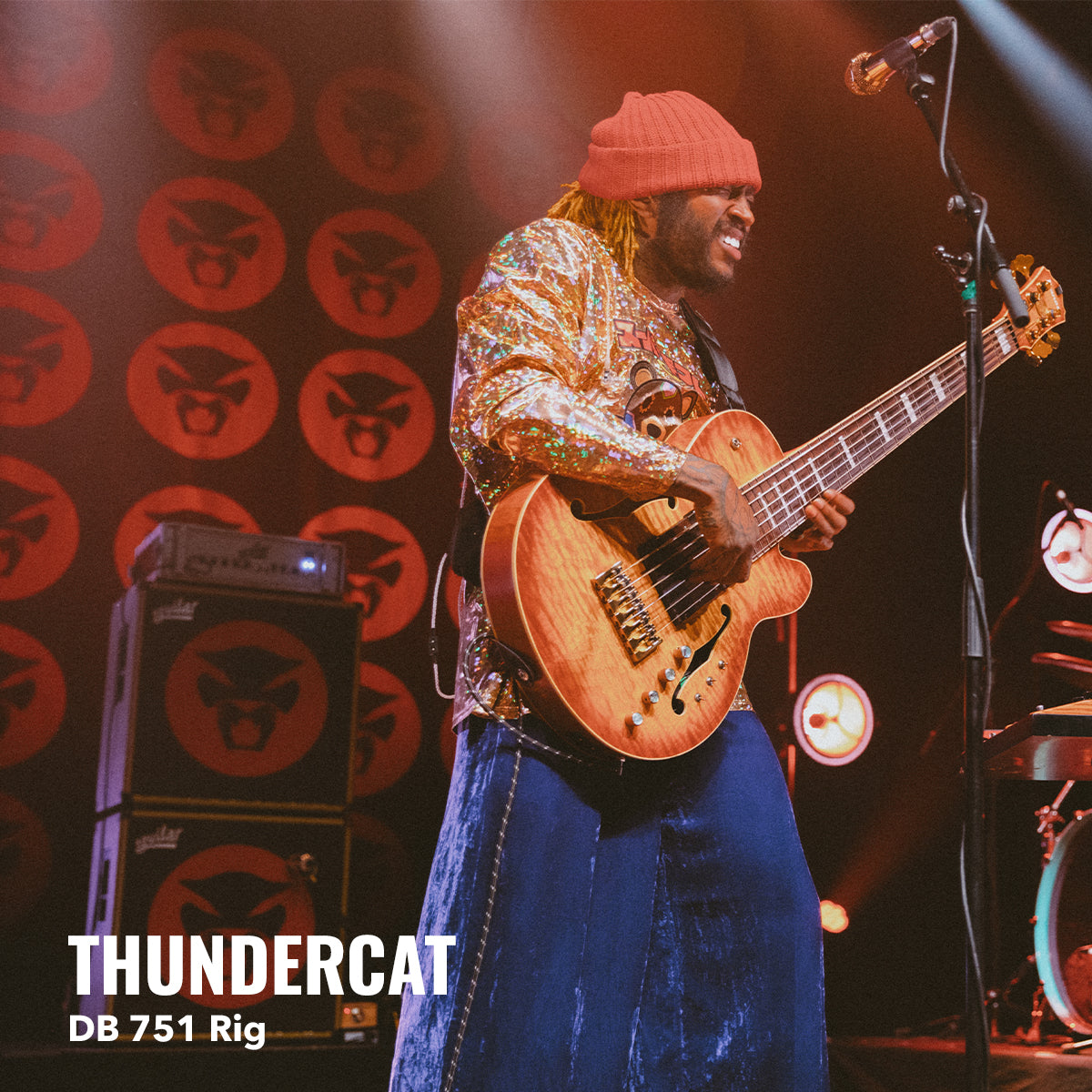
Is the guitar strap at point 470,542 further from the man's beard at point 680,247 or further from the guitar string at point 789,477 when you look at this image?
the man's beard at point 680,247

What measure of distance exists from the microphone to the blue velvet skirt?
1.23m

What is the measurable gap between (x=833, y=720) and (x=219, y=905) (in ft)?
7.94

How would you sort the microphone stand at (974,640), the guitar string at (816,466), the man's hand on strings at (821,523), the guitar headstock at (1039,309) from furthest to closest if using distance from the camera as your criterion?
the guitar headstock at (1039,309) < the man's hand on strings at (821,523) < the guitar string at (816,466) < the microphone stand at (974,640)

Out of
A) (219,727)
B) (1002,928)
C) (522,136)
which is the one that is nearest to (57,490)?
(219,727)

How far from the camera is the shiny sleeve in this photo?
1.69 meters

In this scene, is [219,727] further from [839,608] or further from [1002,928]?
[1002,928]

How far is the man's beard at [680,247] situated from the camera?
2174mm

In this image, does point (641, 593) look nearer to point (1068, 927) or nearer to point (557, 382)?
point (557, 382)

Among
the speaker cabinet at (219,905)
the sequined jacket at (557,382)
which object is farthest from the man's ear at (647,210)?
the speaker cabinet at (219,905)

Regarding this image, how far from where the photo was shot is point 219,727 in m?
3.35

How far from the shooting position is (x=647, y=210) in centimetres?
219

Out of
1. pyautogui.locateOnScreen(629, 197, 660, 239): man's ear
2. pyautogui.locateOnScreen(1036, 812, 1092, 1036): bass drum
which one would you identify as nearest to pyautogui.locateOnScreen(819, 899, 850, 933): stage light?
pyautogui.locateOnScreen(1036, 812, 1092, 1036): bass drum

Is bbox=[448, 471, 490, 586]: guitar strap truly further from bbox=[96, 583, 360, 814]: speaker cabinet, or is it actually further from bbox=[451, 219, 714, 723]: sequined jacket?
bbox=[96, 583, 360, 814]: speaker cabinet

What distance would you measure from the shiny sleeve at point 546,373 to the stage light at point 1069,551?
3119 mm
